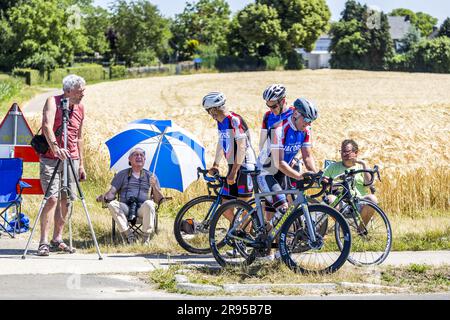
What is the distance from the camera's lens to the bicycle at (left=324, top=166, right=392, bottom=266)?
1000 centimetres

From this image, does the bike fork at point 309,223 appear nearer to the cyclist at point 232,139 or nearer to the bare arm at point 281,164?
the bare arm at point 281,164

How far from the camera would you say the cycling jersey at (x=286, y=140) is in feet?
31.2

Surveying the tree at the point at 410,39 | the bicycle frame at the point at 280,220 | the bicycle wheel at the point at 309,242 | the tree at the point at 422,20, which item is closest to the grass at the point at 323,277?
the bicycle wheel at the point at 309,242

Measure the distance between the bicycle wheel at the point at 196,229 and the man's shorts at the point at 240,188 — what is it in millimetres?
166

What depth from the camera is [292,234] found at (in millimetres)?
9281

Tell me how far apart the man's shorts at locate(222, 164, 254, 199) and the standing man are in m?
1.64

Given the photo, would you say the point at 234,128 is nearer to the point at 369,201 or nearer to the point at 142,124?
the point at 369,201

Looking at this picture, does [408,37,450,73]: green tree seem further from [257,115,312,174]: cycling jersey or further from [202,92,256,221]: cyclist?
[257,115,312,174]: cycling jersey

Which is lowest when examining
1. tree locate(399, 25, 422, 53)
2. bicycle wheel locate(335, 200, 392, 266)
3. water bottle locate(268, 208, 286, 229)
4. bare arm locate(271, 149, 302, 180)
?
bicycle wheel locate(335, 200, 392, 266)

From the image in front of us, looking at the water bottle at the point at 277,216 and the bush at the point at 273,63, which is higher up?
the bush at the point at 273,63

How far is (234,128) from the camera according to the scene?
1032cm

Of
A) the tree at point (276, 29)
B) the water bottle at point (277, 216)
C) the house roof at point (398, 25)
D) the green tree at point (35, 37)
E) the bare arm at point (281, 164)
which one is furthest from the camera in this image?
the house roof at point (398, 25)

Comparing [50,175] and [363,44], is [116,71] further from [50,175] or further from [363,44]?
[50,175]

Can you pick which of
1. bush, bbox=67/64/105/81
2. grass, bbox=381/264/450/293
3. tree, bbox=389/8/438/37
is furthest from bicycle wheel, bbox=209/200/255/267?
tree, bbox=389/8/438/37
